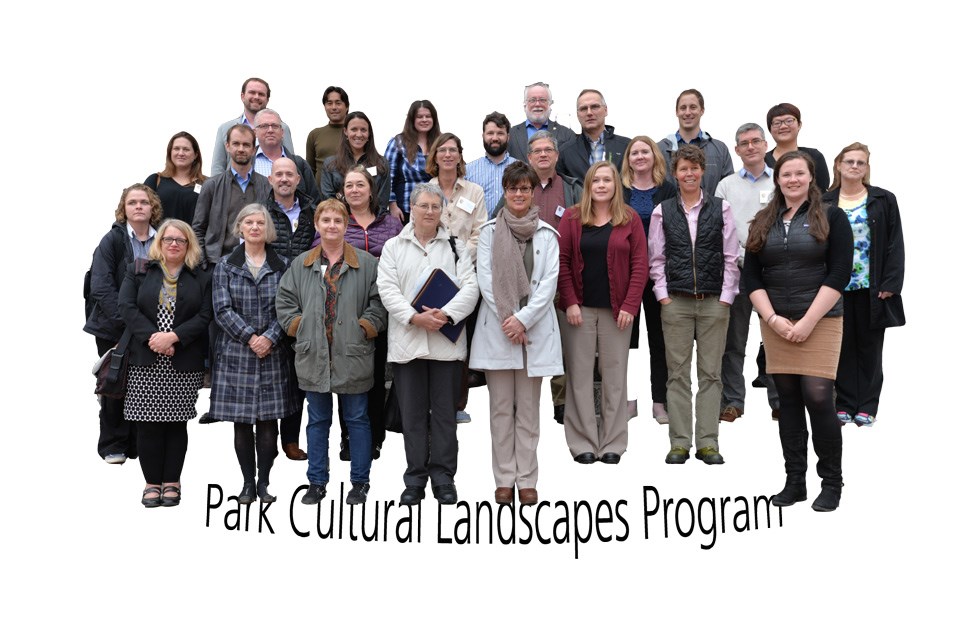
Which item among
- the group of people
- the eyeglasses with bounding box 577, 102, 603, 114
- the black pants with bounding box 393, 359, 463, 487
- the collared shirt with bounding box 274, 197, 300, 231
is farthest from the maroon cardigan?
the collared shirt with bounding box 274, 197, 300, 231

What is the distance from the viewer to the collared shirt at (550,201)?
25.9 feet

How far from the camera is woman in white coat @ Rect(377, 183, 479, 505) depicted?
267 inches

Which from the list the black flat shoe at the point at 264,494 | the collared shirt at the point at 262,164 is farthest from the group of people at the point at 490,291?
the collared shirt at the point at 262,164

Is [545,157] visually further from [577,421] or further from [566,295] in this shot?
[577,421]

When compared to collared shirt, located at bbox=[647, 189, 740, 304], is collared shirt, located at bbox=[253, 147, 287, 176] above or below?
above

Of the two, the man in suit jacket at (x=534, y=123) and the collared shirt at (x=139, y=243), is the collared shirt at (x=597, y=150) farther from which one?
the collared shirt at (x=139, y=243)

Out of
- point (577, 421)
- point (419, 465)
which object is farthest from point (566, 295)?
point (419, 465)

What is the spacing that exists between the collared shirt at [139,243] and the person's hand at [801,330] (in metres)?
4.76

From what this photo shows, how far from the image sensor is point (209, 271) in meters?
7.08

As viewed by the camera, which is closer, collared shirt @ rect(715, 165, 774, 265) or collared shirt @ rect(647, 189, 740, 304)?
collared shirt @ rect(647, 189, 740, 304)

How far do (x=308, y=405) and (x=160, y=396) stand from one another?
1012 millimetres

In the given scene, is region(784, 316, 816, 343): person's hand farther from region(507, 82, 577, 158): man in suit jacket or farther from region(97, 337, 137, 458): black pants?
region(97, 337, 137, 458): black pants

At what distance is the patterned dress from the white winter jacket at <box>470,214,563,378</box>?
2000 millimetres

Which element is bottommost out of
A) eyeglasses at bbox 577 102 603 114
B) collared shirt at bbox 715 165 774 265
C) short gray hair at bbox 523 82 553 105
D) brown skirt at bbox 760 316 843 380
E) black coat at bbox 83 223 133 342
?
brown skirt at bbox 760 316 843 380
